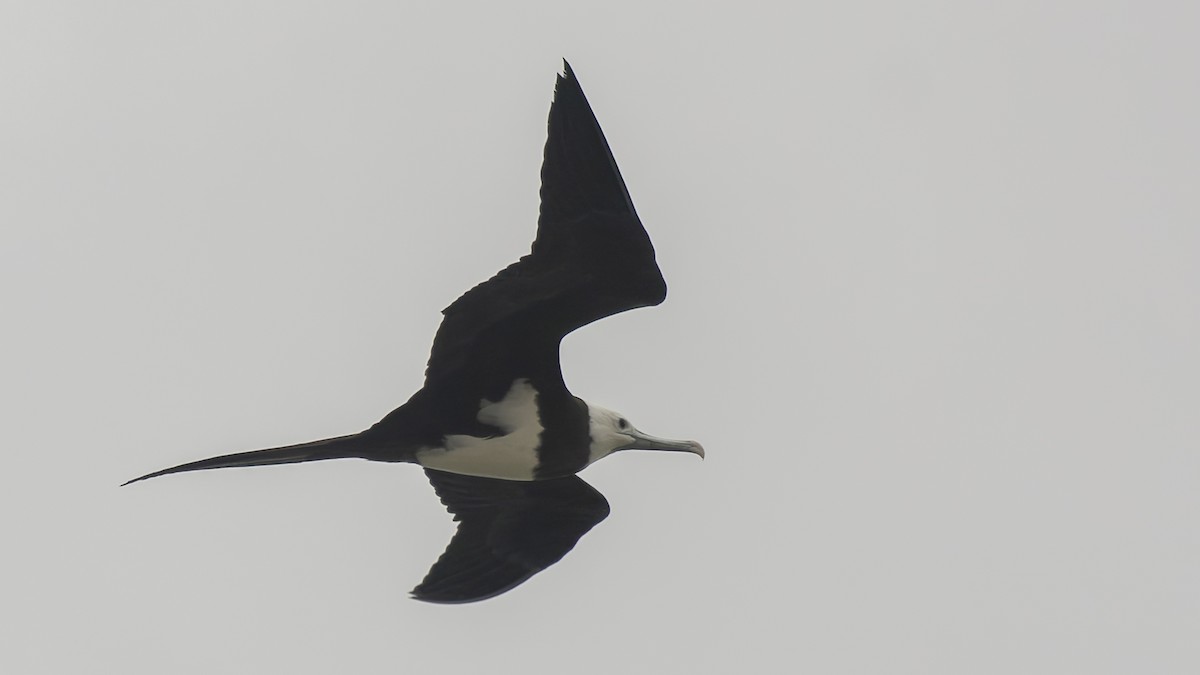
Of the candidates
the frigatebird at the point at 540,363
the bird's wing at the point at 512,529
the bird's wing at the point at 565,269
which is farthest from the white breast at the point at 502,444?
the bird's wing at the point at 512,529

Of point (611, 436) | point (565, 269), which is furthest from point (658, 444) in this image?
point (565, 269)

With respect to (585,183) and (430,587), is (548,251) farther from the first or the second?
(430,587)

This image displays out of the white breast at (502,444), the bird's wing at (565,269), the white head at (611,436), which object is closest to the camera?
the bird's wing at (565,269)

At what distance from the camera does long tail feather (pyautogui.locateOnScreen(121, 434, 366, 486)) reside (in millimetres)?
7609

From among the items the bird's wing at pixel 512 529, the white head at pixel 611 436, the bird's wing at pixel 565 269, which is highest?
the bird's wing at pixel 565 269

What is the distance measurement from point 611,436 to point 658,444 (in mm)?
431

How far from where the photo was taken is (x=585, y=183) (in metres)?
7.55

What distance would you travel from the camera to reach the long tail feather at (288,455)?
7609 mm

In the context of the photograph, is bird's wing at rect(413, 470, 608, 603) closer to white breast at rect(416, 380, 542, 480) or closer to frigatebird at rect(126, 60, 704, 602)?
frigatebird at rect(126, 60, 704, 602)

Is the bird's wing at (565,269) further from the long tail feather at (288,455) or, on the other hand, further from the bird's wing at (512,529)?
the bird's wing at (512,529)

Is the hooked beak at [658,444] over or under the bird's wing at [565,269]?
under

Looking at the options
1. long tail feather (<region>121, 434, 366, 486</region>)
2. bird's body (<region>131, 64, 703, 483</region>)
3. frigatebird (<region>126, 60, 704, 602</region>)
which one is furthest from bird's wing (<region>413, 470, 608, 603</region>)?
long tail feather (<region>121, 434, 366, 486</region>)

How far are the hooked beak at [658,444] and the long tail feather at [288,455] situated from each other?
5.10 feet

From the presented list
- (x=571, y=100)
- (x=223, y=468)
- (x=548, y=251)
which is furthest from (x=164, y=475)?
(x=571, y=100)
